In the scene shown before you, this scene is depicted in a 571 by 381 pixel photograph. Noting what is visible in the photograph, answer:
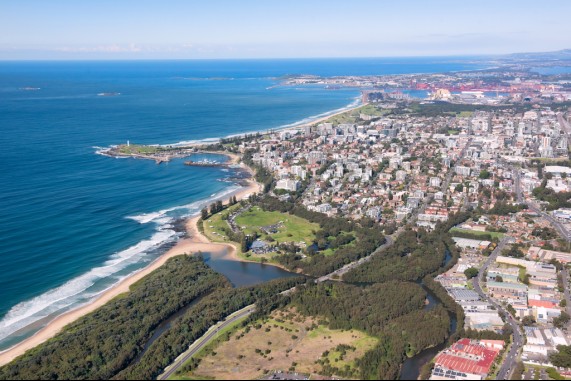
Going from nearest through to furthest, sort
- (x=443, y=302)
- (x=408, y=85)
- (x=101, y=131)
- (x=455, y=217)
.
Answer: (x=443, y=302), (x=455, y=217), (x=101, y=131), (x=408, y=85)

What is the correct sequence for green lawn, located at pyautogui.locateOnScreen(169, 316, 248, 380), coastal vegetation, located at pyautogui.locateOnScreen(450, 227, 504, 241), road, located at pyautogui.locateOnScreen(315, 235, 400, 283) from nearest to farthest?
green lawn, located at pyautogui.locateOnScreen(169, 316, 248, 380) < road, located at pyautogui.locateOnScreen(315, 235, 400, 283) < coastal vegetation, located at pyautogui.locateOnScreen(450, 227, 504, 241)

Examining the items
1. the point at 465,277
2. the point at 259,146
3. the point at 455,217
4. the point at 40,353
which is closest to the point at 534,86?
the point at 259,146

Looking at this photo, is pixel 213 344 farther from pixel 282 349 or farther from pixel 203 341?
pixel 282 349

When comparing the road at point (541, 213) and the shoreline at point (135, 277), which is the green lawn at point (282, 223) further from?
the road at point (541, 213)

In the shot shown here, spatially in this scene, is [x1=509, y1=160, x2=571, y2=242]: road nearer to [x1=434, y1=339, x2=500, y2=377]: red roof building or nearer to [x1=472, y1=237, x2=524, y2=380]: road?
[x1=472, y1=237, x2=524, y2=380]: road

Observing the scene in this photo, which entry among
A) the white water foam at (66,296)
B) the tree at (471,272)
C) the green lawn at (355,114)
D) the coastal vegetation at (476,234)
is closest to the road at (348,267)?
the coastal vegetation at (476,234)

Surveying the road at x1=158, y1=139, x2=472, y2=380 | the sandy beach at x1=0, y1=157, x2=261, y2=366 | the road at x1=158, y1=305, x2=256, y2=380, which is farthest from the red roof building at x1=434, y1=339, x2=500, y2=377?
the sandy beach at x1=0, y1=157, x2=261, y2=366

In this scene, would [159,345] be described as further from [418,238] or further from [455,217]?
[455,217]
